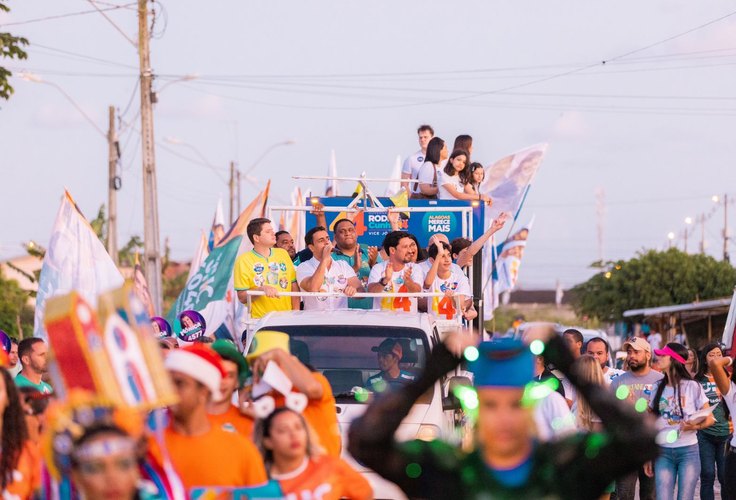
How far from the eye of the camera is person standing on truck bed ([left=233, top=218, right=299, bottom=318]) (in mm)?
11875

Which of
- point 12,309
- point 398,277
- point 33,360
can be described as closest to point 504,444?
point 33,360

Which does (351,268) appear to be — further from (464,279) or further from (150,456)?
(150,456)

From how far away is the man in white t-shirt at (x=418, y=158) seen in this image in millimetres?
16566

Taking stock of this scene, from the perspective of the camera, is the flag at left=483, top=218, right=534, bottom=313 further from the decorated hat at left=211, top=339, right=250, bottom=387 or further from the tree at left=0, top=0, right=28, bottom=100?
the decorated hat at left=211, top=339, right=250, bottom=387

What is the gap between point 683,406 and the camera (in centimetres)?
1131

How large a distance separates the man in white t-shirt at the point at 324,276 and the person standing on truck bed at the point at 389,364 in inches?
64.9

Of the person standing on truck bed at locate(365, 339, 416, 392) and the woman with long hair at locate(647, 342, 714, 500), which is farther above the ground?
the person standing on truck bed at locate(365, 339, 416, 392)

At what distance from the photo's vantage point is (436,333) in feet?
35.9

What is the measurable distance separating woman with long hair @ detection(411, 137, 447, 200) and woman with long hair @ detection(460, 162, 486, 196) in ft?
0.97

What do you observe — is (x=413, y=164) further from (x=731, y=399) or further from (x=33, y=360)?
(x=33, y=360)

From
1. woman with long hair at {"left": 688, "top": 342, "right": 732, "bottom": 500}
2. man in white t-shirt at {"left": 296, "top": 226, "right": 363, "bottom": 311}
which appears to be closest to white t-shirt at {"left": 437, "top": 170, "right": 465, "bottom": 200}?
man in white t-shirt at {"left": 296, "top": 226, "right": 363, "bottom": 311}

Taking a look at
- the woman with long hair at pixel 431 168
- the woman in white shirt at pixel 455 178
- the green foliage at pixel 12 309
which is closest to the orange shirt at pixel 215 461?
the woman in white shirt at pixel 455 178

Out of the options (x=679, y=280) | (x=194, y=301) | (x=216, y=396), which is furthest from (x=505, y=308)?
(x=216, y=396)

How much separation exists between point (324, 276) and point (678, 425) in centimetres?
317
